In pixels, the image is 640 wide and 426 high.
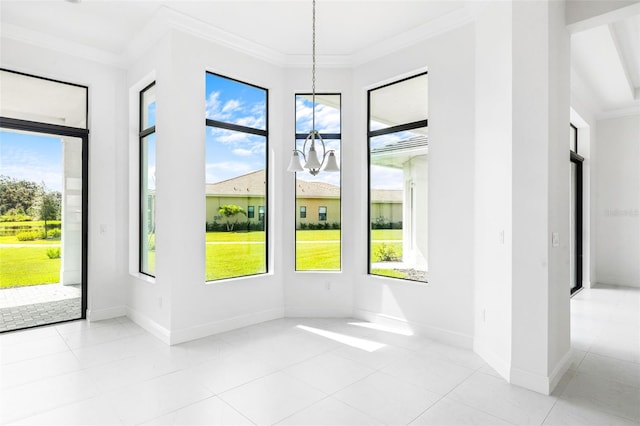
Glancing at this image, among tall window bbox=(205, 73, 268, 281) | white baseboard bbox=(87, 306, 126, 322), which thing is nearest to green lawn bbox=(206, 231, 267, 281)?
tall window bbox=(205, 73, 268, 281)

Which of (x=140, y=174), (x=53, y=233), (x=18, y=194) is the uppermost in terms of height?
(x=140, y=174)

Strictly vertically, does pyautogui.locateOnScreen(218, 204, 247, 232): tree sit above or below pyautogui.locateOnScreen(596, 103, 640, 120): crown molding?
below

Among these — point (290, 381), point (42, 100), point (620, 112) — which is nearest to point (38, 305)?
point (42, 100)

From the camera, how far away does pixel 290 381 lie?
2850mm

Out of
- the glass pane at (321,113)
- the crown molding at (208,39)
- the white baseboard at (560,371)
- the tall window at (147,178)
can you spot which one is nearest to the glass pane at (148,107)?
the tall window at (147,178)

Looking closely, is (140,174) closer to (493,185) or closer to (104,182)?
(104,182)

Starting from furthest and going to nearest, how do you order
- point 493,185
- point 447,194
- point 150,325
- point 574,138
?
point 574,138, point 150,325, point 447,194, point 493,185

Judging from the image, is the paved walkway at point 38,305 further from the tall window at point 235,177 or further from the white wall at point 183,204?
the tall window at point 235,177

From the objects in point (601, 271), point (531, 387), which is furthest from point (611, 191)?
point (531, 387)

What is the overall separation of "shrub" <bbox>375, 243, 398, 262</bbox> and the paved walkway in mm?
3786

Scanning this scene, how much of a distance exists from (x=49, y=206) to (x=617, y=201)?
29.6ft

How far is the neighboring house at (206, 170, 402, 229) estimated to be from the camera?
424 cm

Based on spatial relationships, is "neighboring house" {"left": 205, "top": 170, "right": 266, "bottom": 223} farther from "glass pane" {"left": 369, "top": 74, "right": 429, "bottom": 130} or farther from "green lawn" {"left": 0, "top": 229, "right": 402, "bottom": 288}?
"glass pane" {"left": 369, "top": 74, "right": 429, "bottom": 130}

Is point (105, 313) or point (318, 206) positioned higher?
point (318, 206)
